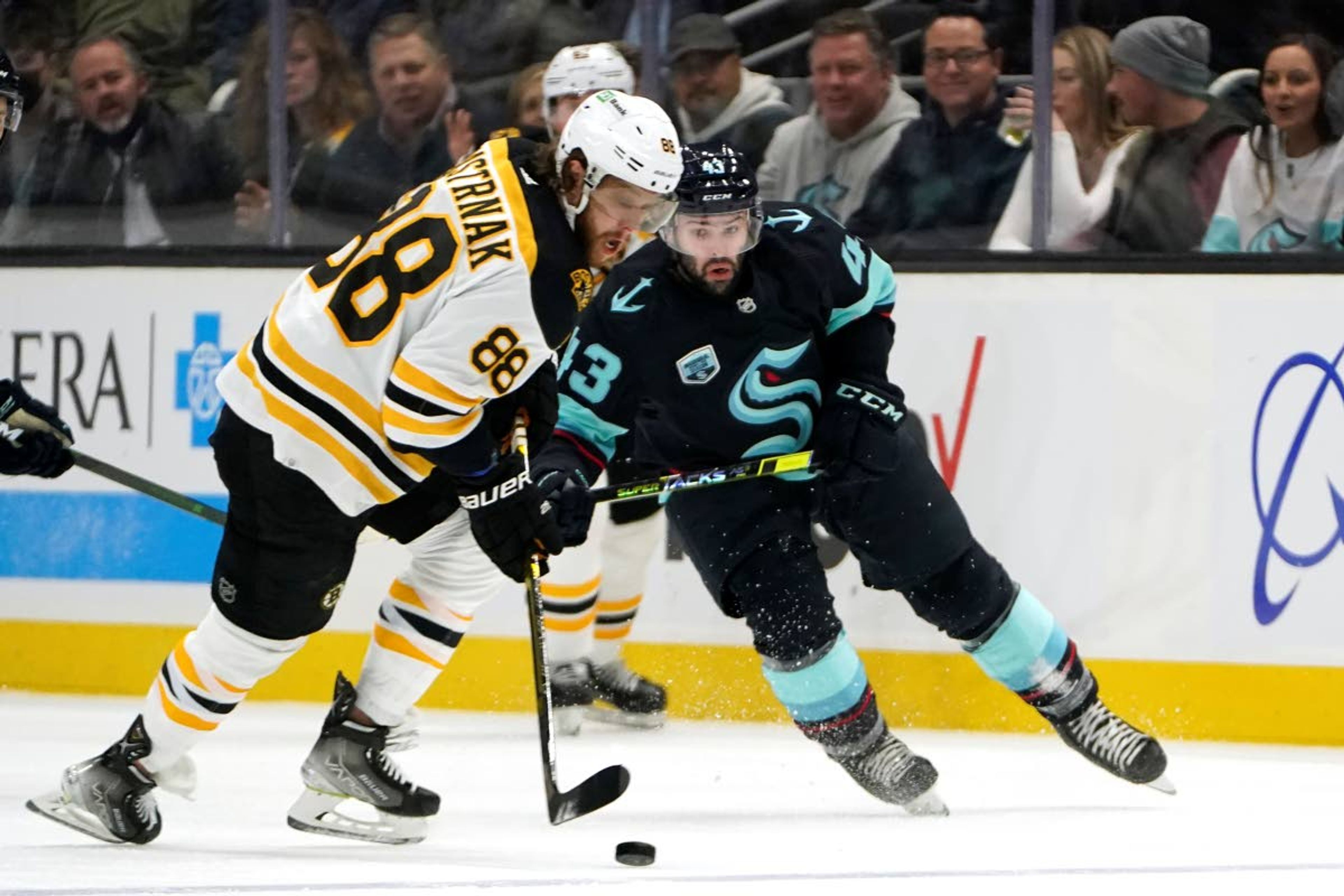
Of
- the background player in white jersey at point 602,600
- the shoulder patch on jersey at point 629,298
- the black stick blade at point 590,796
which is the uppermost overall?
the shoulder patch on jersey at point 629,298

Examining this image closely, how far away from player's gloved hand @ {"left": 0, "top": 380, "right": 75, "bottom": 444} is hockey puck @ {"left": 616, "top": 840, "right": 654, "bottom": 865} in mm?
1106

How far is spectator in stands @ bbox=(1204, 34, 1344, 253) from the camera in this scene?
4.57 meters

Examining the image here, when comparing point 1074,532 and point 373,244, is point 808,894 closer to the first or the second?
point 373,244

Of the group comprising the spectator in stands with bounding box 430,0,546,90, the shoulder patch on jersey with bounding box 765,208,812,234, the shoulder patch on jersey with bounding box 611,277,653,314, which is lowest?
the shoulder patch on jersey with bounding box 611,277,653,314

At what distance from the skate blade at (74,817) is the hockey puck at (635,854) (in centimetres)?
73

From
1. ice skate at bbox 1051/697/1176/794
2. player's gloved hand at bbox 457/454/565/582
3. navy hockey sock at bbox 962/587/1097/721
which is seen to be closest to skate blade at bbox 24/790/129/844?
player's gloved hand at bbox 457/454/565/582

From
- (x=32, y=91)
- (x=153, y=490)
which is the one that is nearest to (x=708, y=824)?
(x=153, y=490)

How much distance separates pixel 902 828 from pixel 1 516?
2.63 metres

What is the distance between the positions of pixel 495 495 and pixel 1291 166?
2217 millimetres

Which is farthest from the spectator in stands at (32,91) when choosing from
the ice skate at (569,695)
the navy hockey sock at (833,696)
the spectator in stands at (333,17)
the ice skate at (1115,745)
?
the ice skate at (1115,745)

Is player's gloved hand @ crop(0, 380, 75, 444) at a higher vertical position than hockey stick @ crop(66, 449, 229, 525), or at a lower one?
higher

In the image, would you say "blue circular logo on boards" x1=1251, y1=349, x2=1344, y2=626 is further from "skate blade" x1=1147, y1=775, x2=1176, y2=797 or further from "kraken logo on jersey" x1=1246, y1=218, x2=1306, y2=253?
"skate blade" x1=1147, y1=775, x2=1176, y2=797

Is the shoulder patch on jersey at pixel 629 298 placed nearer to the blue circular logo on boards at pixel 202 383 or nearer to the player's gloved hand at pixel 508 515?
the player's gloved hand at pixel 508 515

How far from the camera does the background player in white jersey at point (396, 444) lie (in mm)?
3010
